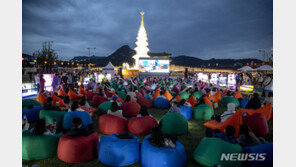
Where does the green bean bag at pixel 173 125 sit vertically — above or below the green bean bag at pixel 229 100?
below

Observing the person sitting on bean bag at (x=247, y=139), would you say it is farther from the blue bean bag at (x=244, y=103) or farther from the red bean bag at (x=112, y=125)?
the blue bean bag at (x=244, y=103)

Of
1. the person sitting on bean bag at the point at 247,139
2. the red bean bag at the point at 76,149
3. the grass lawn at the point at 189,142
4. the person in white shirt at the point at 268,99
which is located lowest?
the grass lawn at the point at 189,142

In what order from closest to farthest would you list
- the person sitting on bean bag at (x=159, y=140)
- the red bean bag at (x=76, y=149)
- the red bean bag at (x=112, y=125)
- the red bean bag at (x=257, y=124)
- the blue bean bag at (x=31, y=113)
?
the person sitting on bean bag at (x=159, y=140) → the red bean bag at (x=76, y=149) → the red bean bag at (x=257, y=124) → the red bean bag at (x=112, y=125) → the blue bean bag at (x=31, y=113)

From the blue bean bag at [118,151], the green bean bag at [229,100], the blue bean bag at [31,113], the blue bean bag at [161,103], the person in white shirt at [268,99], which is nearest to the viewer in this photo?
the blue bean bag at [118,151]

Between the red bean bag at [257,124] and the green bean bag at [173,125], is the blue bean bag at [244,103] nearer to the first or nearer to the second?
the red bean bag at [257,124]

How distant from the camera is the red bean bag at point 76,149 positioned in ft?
12.3

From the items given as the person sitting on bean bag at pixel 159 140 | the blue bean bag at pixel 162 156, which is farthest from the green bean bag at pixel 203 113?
the person sitting on bean bag at pixel 159 140

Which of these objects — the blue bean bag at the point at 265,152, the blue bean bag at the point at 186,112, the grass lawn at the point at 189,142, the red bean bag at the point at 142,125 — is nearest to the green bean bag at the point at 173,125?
the grass lawn at the point at 189,142

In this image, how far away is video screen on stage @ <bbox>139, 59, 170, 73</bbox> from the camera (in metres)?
30.9

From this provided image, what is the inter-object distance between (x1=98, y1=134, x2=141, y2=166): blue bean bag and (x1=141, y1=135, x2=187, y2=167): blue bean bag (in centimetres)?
33

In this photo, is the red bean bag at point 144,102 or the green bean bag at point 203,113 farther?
the red bean bag at point 144,102

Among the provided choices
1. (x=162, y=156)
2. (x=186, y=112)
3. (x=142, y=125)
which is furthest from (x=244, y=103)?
(x=162, y=156)

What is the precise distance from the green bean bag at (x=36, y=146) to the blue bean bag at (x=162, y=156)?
2381mm

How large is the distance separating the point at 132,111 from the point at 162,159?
4335 mm
